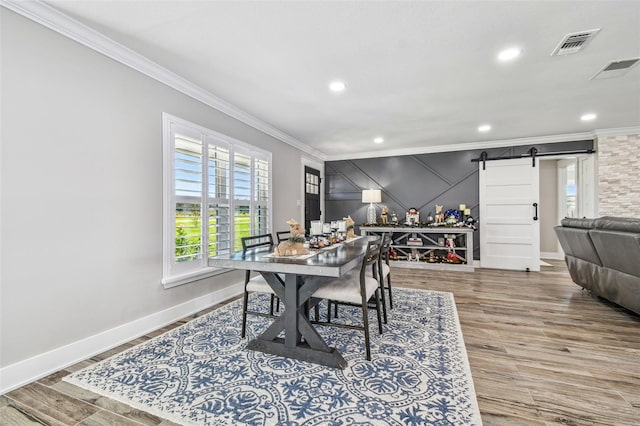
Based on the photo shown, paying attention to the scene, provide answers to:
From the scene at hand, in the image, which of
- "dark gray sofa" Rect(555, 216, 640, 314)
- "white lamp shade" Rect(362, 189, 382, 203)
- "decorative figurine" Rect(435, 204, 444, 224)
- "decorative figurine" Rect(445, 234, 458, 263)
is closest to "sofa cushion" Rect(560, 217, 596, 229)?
"dark gray sofa" Rect(555, 216, 640, 314)

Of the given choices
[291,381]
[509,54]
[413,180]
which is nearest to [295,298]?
[291,381]

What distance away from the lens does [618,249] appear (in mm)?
2857

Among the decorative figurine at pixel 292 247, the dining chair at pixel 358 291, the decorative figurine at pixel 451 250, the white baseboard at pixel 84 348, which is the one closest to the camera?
the white baseboard at pixel 84 348

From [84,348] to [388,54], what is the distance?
334 cm

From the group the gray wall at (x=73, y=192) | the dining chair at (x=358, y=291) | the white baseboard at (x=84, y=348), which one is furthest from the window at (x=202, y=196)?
the dining chair at (x=358, y=291)

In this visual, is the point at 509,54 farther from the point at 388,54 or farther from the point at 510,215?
the point at 510,215

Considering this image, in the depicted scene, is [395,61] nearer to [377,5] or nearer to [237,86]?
[377,5]

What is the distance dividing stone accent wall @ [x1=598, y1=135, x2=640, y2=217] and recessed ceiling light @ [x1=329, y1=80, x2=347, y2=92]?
4.83 metres

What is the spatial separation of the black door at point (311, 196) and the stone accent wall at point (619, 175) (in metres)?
5.07

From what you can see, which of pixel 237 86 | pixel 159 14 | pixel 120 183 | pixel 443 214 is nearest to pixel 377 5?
pixel 159 14

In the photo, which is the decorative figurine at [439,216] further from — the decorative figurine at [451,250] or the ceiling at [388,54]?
the ceiling at [388,54]

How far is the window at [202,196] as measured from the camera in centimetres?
283

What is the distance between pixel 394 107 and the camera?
12.2ft

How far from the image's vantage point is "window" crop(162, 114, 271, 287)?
112 inches
